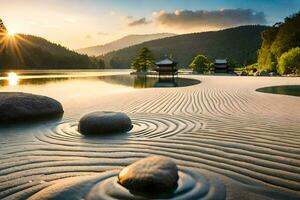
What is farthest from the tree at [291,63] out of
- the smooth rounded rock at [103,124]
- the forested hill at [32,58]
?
the forested hill at [32,58]

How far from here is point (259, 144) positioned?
549 cm

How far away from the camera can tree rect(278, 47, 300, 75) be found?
140ft

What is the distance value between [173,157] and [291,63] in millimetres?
43517

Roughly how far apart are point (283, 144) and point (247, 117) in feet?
10.6

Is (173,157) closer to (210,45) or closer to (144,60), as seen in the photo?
(144,60)

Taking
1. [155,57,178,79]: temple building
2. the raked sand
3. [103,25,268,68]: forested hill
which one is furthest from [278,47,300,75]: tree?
[103,25,268,68]: forested hill

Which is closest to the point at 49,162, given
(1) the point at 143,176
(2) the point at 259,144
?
(1) the point at 143,176

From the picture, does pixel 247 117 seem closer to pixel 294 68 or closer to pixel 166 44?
pixel 294 68

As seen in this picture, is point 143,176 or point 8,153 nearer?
point 143,176

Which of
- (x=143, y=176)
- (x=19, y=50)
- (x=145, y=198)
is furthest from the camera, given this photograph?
(x=19, y=50)

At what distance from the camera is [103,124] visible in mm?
6742

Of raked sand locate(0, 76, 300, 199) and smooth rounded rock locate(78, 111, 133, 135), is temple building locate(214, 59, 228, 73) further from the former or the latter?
smooth rounded rock locate(78, 111, 133, 135)

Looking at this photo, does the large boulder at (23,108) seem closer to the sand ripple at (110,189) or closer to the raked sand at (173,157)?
the raked sand at (173,157)

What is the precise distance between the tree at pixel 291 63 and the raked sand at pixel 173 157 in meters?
38.7
